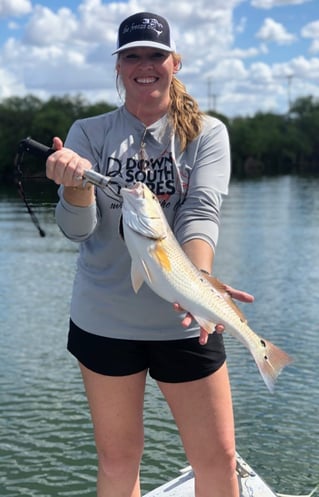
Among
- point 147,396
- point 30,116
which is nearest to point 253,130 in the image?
point 30,116

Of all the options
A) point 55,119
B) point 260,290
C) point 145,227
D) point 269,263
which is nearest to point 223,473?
point 145,227

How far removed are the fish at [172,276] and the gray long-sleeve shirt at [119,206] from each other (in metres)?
0.24

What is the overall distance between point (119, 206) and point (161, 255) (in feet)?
1.47

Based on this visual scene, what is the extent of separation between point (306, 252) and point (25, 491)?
1493cm

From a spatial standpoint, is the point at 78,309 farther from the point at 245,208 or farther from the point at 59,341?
the point at 245,208

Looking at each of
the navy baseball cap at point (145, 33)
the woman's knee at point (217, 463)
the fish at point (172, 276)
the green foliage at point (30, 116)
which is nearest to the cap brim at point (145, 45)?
the navy baseball cap at point (145, 33)

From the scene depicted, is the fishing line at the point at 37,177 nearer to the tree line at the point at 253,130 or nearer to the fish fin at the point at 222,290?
the fish fin at the point at 222,290

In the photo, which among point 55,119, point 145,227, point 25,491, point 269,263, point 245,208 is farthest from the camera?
point 55,119

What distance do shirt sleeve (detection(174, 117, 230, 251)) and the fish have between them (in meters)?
0.28

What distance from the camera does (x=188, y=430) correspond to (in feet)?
10.8

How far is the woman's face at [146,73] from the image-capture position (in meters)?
3.25

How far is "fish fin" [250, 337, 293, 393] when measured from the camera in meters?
3.09

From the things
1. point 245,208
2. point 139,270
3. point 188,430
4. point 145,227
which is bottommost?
point 245,208

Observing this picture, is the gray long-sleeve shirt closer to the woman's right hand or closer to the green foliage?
the woman's right hand
